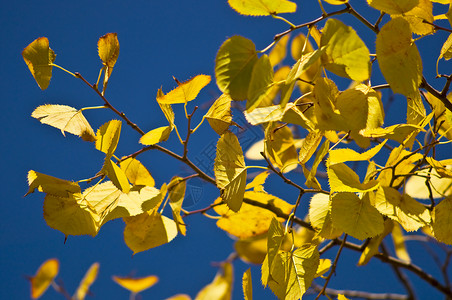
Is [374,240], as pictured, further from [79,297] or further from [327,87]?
[79,297]

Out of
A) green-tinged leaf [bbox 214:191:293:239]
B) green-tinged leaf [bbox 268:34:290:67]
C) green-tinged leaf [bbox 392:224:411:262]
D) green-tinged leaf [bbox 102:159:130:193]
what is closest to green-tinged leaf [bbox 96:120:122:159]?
green-tinged leaf [bbox 102:159:130:193]

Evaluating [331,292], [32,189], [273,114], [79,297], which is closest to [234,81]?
[273,114]

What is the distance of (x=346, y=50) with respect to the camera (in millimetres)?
217

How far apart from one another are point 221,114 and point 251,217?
0.11m

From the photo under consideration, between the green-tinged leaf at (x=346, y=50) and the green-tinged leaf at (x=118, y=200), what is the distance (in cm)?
14

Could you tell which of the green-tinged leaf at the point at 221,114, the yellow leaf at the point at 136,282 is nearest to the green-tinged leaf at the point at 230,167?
the green-tinged leaf at the point at 221,114

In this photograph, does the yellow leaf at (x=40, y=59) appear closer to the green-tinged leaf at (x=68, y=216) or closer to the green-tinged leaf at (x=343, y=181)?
the green-tinged leaf at (x=68, y=216)

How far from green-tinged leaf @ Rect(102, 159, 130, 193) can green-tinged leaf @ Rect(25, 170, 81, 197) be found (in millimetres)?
28

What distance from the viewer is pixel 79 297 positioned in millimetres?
657

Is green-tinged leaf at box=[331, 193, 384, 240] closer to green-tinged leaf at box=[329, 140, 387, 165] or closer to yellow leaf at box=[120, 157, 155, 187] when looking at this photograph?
green-tinged leaf at box=[329, 140, 387, 165]

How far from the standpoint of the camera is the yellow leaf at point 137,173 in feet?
1.01

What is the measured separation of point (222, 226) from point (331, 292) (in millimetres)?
309

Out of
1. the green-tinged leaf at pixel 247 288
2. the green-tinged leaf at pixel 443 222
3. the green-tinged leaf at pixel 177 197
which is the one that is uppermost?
the green-tinged leaf at pixel 177 197

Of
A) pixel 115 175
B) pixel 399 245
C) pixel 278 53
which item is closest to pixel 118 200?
pixel 115 175
